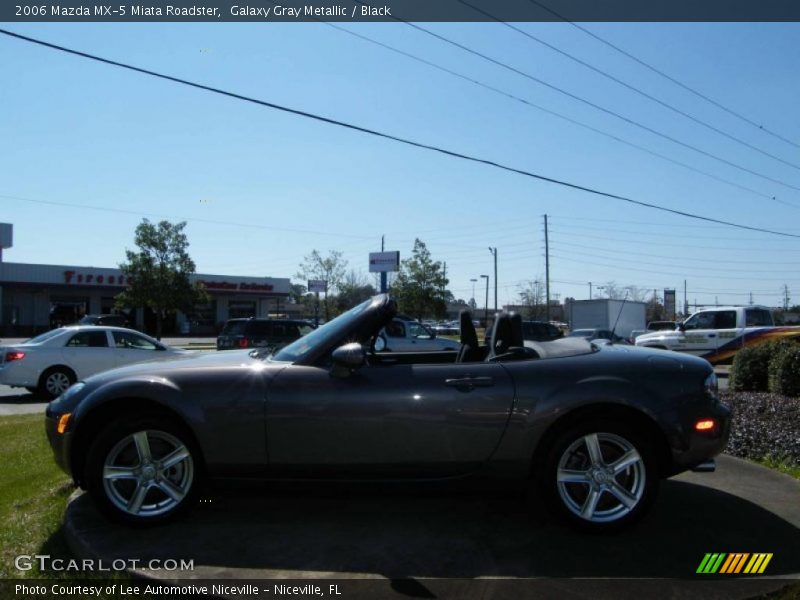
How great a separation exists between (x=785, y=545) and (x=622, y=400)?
124cm

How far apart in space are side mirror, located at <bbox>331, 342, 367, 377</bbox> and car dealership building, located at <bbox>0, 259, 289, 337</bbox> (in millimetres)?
41581

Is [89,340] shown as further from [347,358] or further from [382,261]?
[382,261]

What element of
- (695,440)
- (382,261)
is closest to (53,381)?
(695,440)

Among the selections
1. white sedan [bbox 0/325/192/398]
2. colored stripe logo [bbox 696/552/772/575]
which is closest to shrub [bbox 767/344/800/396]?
colored stripe logo [bbox 696/552/772/575]

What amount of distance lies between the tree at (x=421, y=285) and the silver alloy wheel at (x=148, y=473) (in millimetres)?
37140

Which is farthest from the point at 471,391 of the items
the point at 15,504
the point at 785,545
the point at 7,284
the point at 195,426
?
the point at 7,284

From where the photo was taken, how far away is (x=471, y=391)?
388cm

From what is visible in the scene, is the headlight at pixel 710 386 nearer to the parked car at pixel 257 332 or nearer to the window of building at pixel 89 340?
the window of building at pixel 89 340

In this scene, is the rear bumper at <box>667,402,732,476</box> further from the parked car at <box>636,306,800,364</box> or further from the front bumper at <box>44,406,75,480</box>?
the parked car at <box>636,306,800,364</box>

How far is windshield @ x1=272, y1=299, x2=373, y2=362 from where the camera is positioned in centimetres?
416

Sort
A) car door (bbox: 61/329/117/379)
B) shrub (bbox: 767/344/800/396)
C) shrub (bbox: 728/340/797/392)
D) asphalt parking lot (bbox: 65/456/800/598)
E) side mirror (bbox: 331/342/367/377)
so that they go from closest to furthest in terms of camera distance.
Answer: asphalt parking lot (bbox: 65/456/800/598) < side mirror (bbox: 331/342/367/377) < shrub (bbox: 767/344/800/396) < shrub (bbox: 728/340/797/392) < car door (bbox: 61/329/117/379)

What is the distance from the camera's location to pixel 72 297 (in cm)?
4984

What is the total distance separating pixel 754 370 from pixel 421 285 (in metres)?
32.3

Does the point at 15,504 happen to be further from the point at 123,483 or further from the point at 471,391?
the point at 471,391
